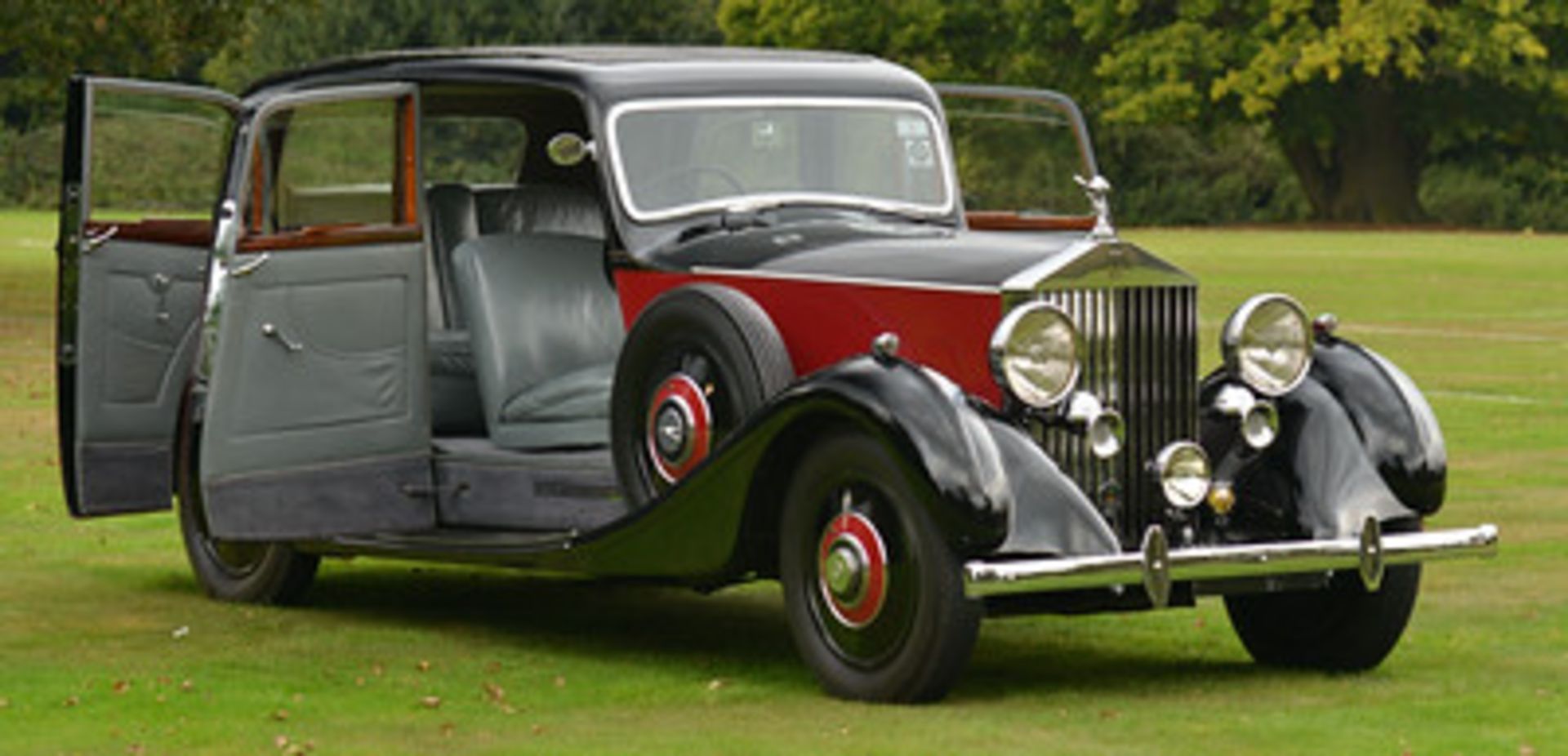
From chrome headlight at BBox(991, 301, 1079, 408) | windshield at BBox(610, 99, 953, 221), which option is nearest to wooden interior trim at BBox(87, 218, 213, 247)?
windshield at BBox(610, 99, 953, 221)

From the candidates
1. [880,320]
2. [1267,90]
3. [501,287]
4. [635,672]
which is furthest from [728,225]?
[1267,90]

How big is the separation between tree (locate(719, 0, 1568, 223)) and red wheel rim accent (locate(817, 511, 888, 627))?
4975 cm

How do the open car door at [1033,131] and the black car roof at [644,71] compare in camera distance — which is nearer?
the black car roof at [644,71]

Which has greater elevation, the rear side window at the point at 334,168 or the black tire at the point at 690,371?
the rear side window at the point at 334,168

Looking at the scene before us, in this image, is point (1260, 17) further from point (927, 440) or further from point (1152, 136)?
point (927, 440)

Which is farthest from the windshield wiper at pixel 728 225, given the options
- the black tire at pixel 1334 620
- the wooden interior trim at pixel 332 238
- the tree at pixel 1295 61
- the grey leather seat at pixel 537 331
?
the tree at pixel 1295 61

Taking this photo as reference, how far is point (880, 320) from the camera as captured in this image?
9406mm

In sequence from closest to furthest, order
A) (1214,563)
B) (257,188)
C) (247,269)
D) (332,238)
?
(1214,563), (247,269), (332,238), (257,188)

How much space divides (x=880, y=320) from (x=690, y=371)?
0.67 metres

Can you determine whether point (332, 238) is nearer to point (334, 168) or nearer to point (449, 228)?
point (449, 228)

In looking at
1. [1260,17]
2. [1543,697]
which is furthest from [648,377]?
[1260,17]

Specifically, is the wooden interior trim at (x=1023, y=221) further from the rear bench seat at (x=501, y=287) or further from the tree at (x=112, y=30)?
the tree at (x=112, y=30)

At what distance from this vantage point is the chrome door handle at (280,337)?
10.4 m

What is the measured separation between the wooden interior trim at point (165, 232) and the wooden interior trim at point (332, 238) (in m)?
1.16
